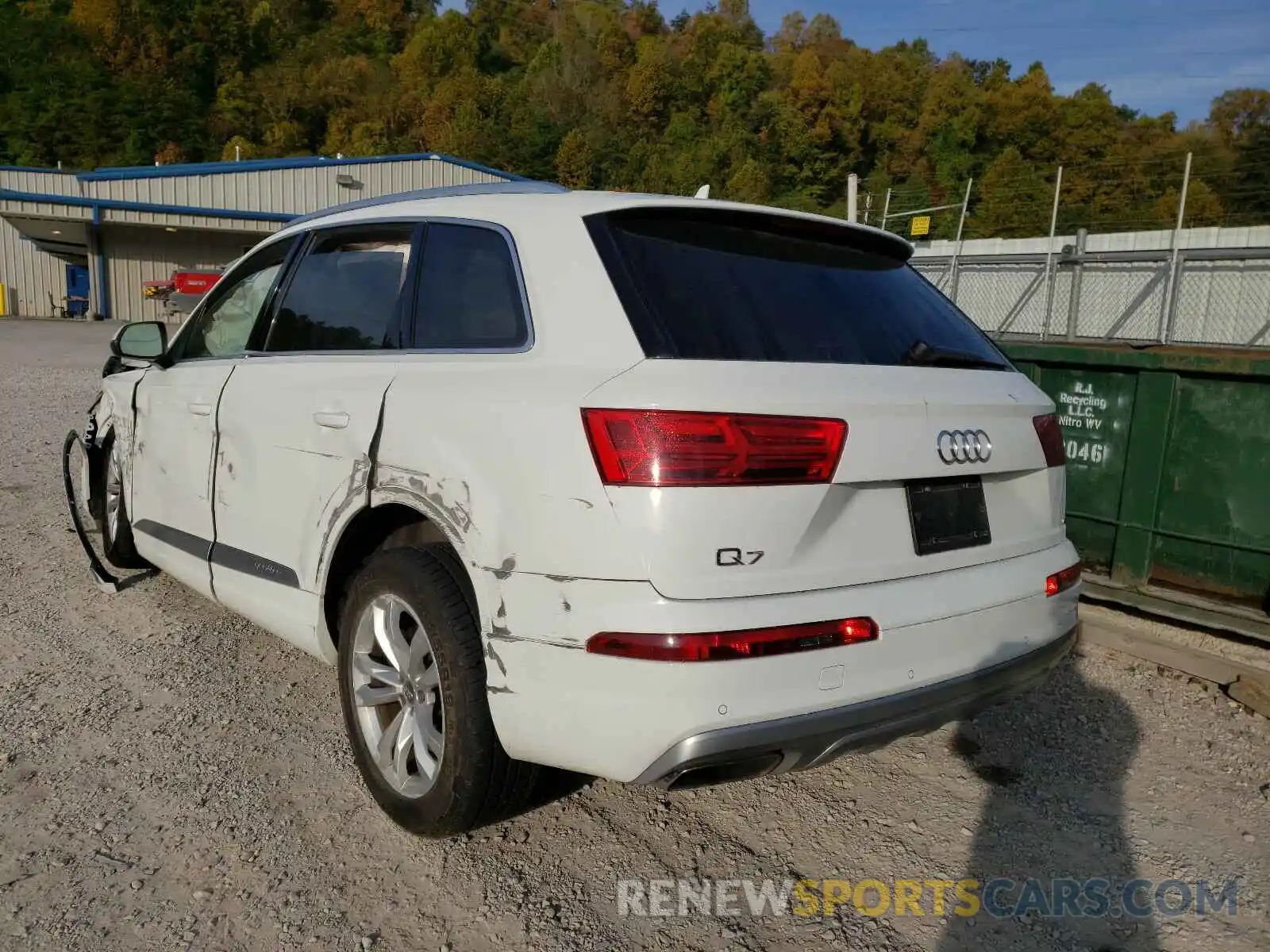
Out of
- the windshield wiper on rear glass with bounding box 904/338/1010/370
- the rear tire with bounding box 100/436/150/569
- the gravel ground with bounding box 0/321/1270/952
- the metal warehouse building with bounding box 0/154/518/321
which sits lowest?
the gravel ground with bounding box 0/321/1270/952

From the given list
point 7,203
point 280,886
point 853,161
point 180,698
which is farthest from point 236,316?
point 853,161

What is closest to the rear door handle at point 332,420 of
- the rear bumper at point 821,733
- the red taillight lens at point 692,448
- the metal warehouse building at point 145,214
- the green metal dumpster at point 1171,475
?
the red taillight lens at point 692,448

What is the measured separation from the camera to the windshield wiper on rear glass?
2.78 m

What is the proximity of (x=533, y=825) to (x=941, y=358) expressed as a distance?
1.87m

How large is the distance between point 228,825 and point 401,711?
629 millimetres

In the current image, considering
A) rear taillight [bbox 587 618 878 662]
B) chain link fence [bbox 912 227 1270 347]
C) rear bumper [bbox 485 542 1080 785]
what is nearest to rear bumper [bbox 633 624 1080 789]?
rear bumper [bbox 485 542 1080 785]

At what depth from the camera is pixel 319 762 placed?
3.29 m

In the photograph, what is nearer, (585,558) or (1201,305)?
(585,558)

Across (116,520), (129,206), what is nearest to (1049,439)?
(116,520)

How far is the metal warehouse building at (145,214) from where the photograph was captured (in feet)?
103

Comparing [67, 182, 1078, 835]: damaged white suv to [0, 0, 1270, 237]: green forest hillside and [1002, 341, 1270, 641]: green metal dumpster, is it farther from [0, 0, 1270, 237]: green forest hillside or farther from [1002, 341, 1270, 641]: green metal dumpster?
[0, 0, 1270, 237]: green forest hillside

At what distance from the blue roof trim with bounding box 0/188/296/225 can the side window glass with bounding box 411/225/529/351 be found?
2944 cm

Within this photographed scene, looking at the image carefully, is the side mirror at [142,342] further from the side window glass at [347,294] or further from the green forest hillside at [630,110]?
the green forest hillside at [630,110]

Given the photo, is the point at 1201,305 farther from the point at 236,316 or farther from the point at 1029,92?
the point at 1029,92
